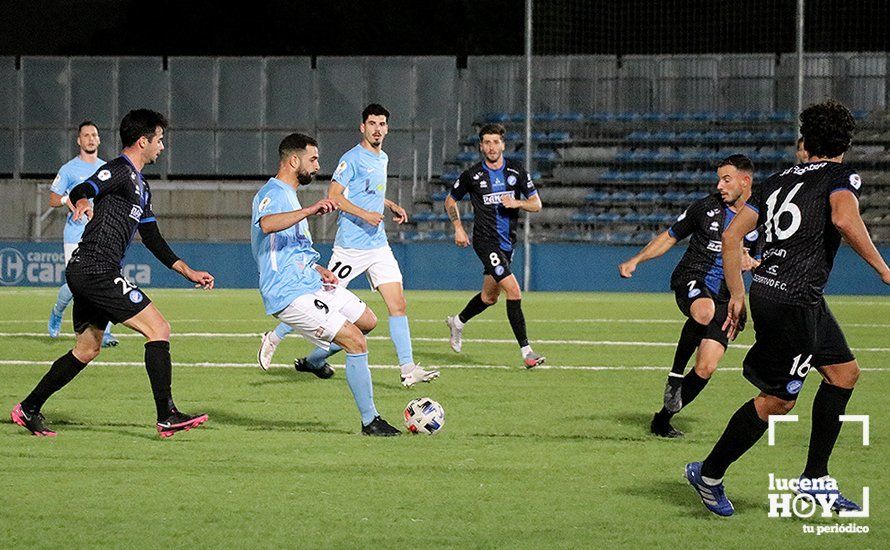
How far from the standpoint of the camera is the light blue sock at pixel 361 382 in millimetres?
8258

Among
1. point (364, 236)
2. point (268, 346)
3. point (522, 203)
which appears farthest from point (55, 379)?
point (522, 203)

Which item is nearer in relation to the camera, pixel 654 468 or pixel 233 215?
pixel 654 468

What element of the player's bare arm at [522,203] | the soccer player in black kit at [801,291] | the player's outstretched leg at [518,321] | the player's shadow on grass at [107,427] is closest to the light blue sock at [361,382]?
the player's shadow on grass at [107,427]

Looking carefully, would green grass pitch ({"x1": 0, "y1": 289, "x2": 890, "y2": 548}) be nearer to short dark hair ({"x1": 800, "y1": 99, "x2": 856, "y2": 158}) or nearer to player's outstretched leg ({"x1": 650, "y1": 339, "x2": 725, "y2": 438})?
player's outstretched leg ({"x1": 650, "y1": 339, "x2": 725, "y2": 438})

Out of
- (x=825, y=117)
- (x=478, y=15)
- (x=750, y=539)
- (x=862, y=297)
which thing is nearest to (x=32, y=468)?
(x=750, y=539)

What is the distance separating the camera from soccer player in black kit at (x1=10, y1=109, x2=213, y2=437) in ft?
26.7

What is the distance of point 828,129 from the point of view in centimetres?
600

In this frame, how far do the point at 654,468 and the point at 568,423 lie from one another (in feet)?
5.90

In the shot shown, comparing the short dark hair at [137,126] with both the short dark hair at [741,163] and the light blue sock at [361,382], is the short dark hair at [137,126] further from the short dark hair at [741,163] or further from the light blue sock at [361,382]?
the short dark hair at [741,163]

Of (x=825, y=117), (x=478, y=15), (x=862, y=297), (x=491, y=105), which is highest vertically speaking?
(x=478, y=15)

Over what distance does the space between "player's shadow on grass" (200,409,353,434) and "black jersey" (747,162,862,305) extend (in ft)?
11.7

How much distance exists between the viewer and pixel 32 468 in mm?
7211

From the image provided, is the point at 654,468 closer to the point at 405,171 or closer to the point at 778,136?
the point at 778,136

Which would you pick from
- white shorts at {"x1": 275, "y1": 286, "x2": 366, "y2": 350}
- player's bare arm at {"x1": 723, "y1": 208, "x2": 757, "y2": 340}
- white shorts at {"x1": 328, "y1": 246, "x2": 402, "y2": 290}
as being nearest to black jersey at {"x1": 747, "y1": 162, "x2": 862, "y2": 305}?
player's bare arm at {"x1": 723, "y1": 208, "x2": 757, "y2": 340}
